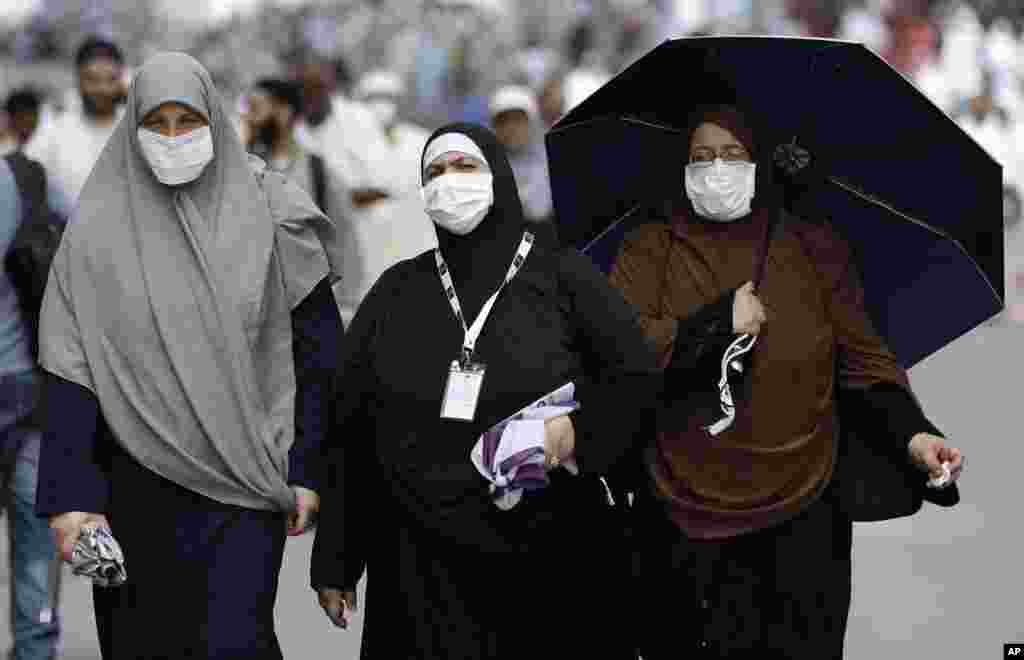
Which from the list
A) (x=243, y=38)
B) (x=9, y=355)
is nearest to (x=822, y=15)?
(x=243, y=38)

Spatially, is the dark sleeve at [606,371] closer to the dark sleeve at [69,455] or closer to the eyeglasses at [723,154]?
the eyeglasses at [723,154]

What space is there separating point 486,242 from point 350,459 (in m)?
0.57

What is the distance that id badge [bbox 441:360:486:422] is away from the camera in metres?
4.54

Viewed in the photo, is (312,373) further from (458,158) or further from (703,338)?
(703,338)

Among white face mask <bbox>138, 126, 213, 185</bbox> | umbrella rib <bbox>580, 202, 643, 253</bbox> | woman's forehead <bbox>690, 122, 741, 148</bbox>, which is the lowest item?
umbrella rib <bbox>580, 202, 643, 253</bbox>

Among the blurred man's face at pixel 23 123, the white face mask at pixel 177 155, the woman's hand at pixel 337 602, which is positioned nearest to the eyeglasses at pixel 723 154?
the white face mask at pixel 177 155

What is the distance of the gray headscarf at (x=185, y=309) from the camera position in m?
4.67

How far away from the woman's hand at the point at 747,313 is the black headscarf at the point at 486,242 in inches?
21.3

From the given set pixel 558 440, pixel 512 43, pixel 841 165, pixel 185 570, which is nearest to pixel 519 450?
pixel 558 440

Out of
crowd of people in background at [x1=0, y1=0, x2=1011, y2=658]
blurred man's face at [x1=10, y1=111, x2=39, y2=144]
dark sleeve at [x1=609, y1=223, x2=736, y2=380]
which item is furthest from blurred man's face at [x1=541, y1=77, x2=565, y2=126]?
dark sleeve at [x1=609, y1=223, x2=736, y2=380]

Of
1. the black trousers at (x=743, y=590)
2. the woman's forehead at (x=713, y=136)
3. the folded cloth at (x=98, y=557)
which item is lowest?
the black trousers at (x=743, y=590)

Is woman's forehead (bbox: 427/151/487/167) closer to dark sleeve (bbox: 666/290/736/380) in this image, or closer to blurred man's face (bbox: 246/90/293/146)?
dark sleeve (bbox: 666/290/736/380)

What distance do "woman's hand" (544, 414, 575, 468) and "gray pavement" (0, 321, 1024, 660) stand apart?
2.34 meters

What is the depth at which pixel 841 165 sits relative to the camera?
5238 mm
